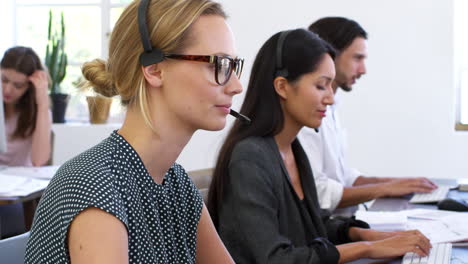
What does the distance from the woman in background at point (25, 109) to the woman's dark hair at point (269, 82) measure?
187cm

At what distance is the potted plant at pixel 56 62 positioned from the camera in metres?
4.80

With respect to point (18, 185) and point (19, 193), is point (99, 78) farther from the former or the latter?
point (18, 185)

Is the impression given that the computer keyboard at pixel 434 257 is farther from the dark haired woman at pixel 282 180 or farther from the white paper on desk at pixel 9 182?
the white paper on desk at pixel 9 182

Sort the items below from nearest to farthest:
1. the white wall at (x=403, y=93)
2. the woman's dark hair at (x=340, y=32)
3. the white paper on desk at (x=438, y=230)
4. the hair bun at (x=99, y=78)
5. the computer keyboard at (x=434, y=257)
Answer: the hair bun at (x=99, y=78)
the computer keyboard at (x=434, y=257)
the white paper on desk at (x=438, y=230)
the woman's dark hair at (x=340, y=32)
the white wall at (x=403, y=93)

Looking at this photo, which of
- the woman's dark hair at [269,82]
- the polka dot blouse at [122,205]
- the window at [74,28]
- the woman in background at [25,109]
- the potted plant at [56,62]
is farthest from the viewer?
the window at [74,28]

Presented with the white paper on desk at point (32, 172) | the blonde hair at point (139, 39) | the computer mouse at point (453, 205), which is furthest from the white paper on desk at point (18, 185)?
the computer mouse at point (453, 205)

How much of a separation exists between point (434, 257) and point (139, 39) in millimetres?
869

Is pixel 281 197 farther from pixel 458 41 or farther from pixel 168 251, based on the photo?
pixel 458 41

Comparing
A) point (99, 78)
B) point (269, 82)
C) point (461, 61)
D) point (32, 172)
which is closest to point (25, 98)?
point (32, 172)

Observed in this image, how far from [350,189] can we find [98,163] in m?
1.54

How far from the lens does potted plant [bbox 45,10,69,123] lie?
4801 mm

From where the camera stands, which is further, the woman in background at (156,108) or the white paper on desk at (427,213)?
the white paper on desk at (427,213)

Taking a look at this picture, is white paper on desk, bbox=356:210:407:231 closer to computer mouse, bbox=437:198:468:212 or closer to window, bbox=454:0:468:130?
Answer: computer mouse, bbox=437:198:468:212

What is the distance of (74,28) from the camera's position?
5.11 m
